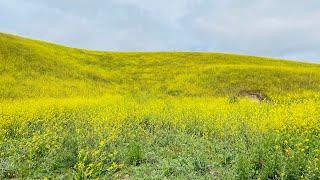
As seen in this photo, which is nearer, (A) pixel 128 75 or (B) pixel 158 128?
(B) pixel 158 128

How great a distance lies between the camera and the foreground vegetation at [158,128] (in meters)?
12.1

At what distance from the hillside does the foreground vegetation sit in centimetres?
8

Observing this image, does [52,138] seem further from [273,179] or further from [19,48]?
[19,48]

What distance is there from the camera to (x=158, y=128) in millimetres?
17688

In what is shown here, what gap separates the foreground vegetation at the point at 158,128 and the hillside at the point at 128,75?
85mm

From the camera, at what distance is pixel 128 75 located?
4228 centimetres

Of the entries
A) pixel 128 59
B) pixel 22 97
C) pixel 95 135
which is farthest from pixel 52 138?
pixel 128 59

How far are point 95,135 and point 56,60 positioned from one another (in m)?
28.0

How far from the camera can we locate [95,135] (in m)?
15.6

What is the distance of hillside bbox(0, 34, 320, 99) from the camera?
34.4m

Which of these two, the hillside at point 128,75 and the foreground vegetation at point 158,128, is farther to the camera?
the hillside at point 128,75

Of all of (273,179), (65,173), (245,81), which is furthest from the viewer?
(245,81)

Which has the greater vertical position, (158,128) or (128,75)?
(158,128)

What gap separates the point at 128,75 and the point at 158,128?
24854 millimetres
